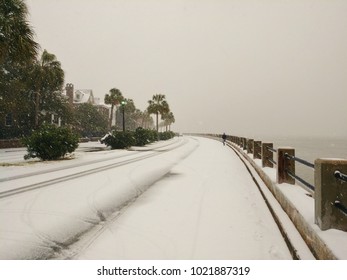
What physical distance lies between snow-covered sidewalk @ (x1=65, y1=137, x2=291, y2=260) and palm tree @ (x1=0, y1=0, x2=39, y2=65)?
11325 mm

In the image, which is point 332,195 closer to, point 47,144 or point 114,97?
point 47,144

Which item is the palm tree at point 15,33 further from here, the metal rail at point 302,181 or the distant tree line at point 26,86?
the metal rail at point 302,181

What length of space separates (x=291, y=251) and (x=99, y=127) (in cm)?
6069

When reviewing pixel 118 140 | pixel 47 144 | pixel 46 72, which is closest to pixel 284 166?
pixel 47 144

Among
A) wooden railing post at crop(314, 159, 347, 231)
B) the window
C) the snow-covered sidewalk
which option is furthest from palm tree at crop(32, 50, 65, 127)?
wooden railing post at crop(314, 159, 347, 231)

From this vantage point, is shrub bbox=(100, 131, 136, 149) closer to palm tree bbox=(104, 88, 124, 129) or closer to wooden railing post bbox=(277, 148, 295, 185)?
wooden railing post bbox=(277, 148, 295, 185)

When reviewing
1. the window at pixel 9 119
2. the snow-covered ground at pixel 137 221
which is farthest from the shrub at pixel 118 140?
the window at pixel 9 119

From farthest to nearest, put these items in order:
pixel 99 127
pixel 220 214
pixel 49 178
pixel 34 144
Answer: pixel 99 127 → pixel 34 144 → pixel 49 178 → pixel 220 214

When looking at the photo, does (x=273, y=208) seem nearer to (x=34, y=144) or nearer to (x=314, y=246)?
(x=314, y=246)

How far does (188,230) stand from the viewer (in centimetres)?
Result: 486

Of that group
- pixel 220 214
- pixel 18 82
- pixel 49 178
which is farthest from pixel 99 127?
pixel 220 214

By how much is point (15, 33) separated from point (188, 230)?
47.0 ft

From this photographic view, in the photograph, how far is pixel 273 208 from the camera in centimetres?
598

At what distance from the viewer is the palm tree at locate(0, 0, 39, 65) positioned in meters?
14.8
